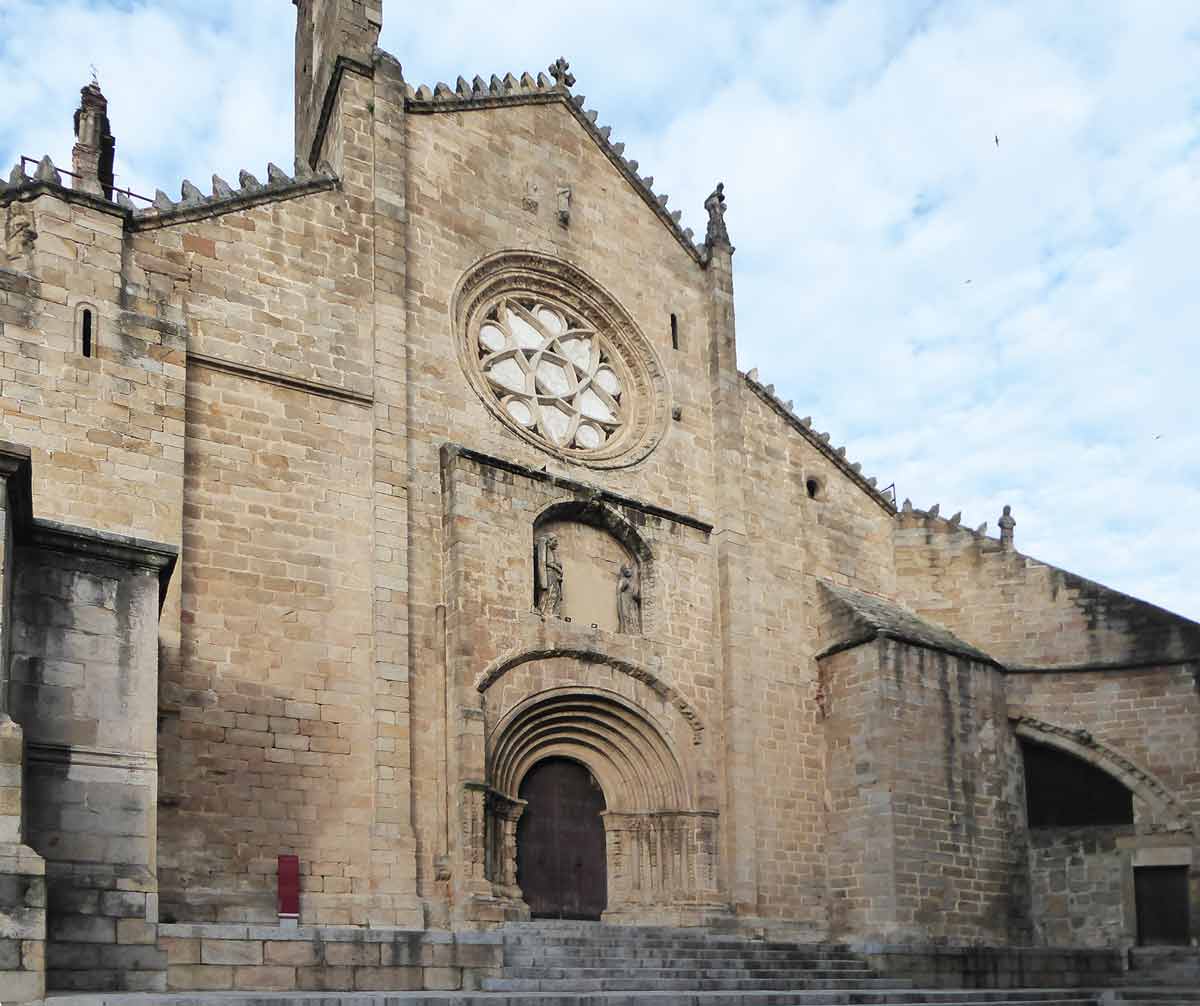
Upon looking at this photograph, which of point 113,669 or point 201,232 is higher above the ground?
point 201,232


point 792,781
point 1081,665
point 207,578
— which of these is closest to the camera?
point 207,578

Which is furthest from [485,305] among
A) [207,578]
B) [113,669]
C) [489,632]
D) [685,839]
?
[113,669]

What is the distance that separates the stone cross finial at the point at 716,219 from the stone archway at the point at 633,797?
→ 7.21 metres

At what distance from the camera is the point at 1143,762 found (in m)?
20.8

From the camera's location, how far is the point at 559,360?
2009 cm

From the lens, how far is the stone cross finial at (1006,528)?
73.9 ft

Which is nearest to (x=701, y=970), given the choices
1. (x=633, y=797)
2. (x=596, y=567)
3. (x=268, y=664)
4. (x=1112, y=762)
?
(x=633, y=797)

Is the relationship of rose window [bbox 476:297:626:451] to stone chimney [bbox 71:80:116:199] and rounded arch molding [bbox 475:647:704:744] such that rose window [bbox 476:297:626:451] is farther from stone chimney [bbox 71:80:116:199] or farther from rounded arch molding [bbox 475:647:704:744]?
stone chimney [bbox 71:80:116:199]

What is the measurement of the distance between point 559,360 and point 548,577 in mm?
3152

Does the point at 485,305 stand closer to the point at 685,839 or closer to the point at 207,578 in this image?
the point at 207,578

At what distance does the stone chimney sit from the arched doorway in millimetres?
8155

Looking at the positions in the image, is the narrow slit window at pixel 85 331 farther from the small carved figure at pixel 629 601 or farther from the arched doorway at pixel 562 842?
the small carved figure at pixel 629 601

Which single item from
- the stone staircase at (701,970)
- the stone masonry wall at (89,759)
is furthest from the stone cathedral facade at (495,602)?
the stone staircase at (701,970)

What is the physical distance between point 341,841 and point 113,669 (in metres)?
5.23
